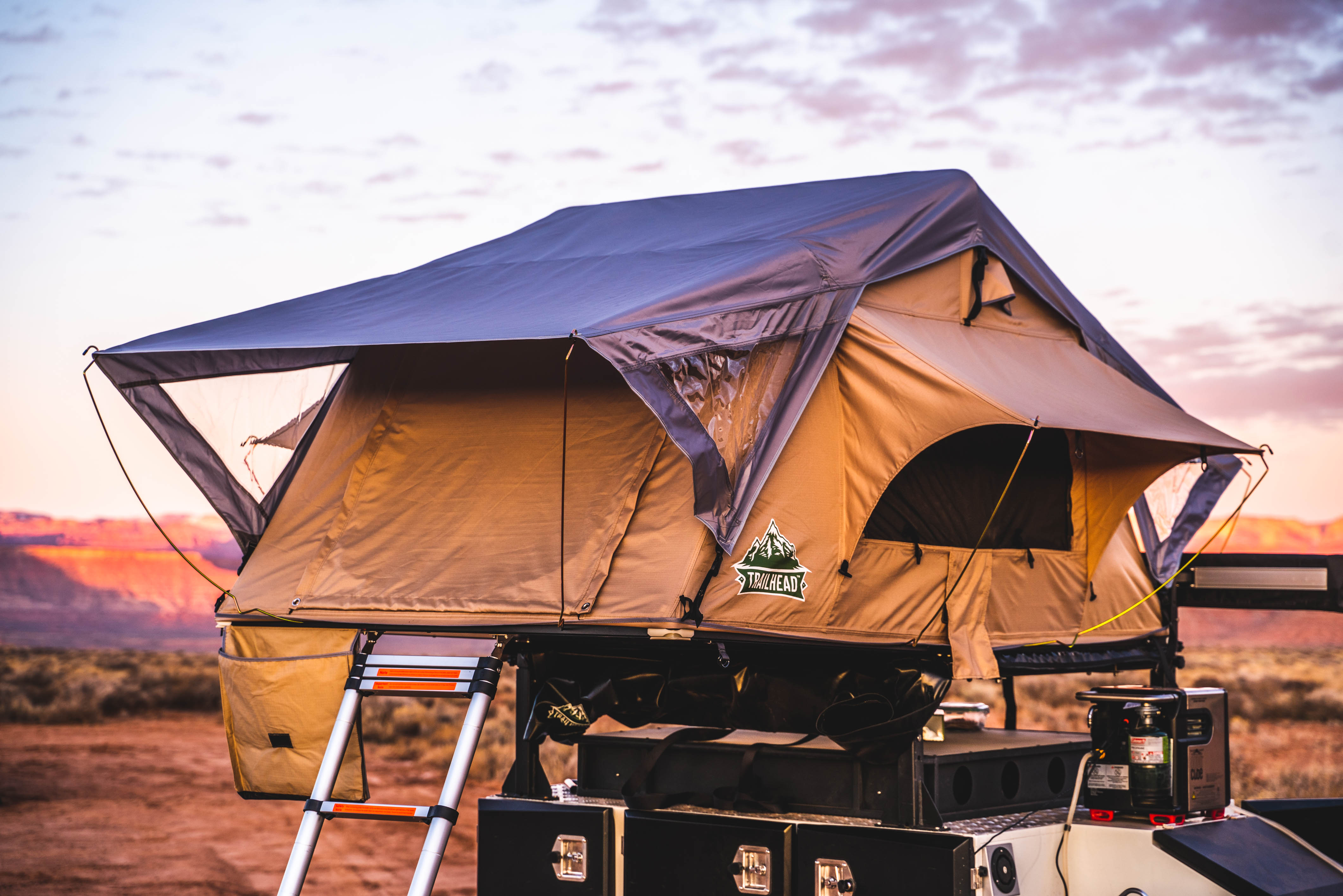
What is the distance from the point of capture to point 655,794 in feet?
15.7

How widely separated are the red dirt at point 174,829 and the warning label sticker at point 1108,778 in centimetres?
1011

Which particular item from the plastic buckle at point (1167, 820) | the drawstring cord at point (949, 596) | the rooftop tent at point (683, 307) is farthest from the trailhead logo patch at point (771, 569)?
the plastic buckle at point (1167, 820)

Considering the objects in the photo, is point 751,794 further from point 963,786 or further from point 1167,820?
point 1167,820

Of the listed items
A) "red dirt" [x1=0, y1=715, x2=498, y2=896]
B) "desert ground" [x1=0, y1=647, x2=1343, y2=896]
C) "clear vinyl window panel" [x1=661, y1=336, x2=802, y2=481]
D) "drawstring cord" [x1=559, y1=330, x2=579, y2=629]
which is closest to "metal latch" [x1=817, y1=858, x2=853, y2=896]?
"drawstring cord" [x1=559, y1=330, x2=579, y2=629]

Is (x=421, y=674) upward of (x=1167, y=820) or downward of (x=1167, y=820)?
upward

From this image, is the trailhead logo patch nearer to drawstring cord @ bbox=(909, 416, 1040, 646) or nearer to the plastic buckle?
drawstring cord @ bbox=(909, 416, 1040, 646)

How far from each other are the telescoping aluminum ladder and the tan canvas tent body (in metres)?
0.17

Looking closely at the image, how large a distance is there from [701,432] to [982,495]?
1.52 m

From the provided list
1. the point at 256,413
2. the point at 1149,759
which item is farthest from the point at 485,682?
the point at 1149,759

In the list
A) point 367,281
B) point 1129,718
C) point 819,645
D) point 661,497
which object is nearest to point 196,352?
point 367,281

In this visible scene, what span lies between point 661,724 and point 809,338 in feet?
5.71

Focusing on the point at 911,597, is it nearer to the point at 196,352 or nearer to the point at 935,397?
the point at 935,397

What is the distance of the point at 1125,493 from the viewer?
5.64 meters

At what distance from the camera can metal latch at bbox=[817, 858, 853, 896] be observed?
4.29 meters
